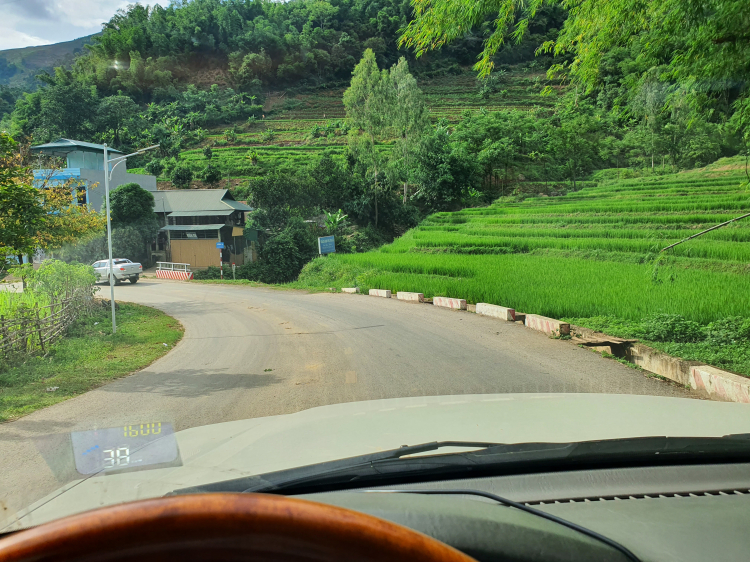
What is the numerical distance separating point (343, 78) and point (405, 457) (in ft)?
53.7

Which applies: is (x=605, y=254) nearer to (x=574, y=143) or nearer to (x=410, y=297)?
(x=574, y=143)

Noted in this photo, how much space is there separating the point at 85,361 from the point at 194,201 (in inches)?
520

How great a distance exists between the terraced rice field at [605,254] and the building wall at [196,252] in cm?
538

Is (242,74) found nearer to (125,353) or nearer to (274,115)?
(274,115)

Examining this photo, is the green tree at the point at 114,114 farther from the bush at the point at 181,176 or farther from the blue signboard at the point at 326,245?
the blue signboard at the point at 326,245

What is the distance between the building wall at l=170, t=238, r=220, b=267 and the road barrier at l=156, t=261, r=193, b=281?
0.51 ft

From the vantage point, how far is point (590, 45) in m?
5.18

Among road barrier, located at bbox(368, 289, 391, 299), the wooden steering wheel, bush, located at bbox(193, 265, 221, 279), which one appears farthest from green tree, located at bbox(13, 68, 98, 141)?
the wooden steering wheel

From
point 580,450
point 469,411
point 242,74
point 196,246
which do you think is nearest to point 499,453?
point 580,450

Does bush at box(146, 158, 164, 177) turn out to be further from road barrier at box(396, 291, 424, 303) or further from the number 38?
the number 38

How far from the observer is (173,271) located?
41.9ft

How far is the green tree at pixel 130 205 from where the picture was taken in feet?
35.6

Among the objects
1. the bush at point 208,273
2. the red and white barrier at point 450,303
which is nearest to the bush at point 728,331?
the red and white barrier at point 450,303

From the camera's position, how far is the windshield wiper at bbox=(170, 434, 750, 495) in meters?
1.33
